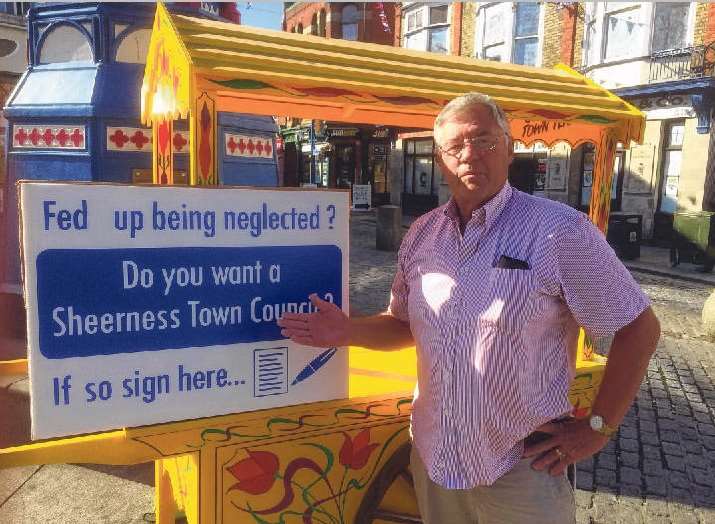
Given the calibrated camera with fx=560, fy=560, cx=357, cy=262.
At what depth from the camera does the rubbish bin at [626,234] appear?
1170 cm

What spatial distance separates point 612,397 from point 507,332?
0.41 m

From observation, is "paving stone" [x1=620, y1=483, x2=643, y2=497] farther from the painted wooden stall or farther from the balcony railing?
the balcony railing

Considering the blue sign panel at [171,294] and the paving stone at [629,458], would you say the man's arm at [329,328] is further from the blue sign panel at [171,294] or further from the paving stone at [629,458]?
the paving stone at [629,458]

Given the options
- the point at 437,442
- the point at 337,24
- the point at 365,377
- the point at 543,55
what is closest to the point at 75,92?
the point at 365,377

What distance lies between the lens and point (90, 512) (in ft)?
10.6

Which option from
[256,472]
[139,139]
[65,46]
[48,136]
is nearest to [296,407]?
[256,472]

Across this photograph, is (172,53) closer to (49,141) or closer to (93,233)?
(93,233)

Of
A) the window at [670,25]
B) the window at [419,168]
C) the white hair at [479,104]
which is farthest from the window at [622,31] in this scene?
the white hair at [479,104]

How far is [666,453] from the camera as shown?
396 cm

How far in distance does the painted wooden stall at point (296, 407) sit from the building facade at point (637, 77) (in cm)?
1073

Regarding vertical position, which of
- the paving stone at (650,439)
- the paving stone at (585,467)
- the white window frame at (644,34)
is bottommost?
the paving stone at (585,467)

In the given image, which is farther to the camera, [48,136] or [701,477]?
[48,136]

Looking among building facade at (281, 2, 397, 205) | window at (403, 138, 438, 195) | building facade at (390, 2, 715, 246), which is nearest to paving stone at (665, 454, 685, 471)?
building facade at (390, 2, 715, 246)

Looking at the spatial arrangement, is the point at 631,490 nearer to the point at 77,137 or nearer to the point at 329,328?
the point at 329,328
